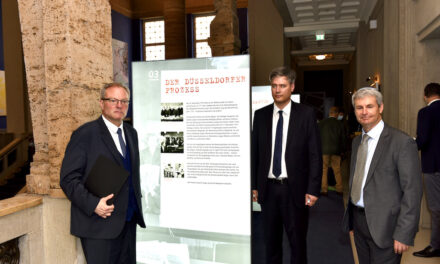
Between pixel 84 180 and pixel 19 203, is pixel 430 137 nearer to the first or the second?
pixel 84 180

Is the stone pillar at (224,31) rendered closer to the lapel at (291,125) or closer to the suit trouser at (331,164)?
the suit trouser at (331,164)

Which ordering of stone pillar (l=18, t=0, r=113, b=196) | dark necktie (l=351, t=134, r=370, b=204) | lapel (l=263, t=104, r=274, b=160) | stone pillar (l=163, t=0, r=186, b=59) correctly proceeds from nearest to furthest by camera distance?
dark necktie (l=351, t=134, r=370, b=204) < stone pillar (l=18, t=0, r=113, b=196) < lapel (l=263, t=104, r=274, b=160) < stone pillar (l=163, t=0, r=186, b=59)

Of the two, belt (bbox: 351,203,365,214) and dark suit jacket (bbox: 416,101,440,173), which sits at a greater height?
dark suit jacket (bbox: 416,101,440,173)

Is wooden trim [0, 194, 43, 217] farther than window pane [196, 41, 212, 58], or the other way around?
Answer: window pane [196, 41, 212, 58]

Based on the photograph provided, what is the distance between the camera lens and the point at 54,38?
2408mm

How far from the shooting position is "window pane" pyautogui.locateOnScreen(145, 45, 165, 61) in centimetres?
1593

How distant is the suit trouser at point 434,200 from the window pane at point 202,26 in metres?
12.3

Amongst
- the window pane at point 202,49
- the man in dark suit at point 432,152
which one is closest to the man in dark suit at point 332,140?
the man in dark suit at point 432,152

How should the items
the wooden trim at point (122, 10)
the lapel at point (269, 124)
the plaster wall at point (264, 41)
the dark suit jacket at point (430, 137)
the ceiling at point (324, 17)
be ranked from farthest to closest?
1. the wooden trim at point (122, 10)
2. the plaster wall at point (264, 41)
3. the ceiling at point (324, 17)
4. the dark suit jacket at point (430, 137)
5. the lapel at point (269, 124)

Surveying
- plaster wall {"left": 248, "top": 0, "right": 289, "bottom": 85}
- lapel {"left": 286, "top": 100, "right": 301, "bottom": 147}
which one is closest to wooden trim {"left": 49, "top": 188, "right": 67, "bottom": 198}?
lapel {"left": 286, "top": 100, "right": 301, "bottom": 147}

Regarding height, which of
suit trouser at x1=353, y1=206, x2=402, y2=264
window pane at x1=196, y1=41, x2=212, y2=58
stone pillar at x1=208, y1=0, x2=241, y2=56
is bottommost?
suit trouser at x1=353, y1=206, x2=402, y2=264

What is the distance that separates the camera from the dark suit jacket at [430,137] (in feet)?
12.0

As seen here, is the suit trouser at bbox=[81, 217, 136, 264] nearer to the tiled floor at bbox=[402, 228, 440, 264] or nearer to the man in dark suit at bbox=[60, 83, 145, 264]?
the man in dark suit at bbox=[60, 83, 145, 264]

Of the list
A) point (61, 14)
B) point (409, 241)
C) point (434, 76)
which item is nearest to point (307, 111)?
point (409, 241)
